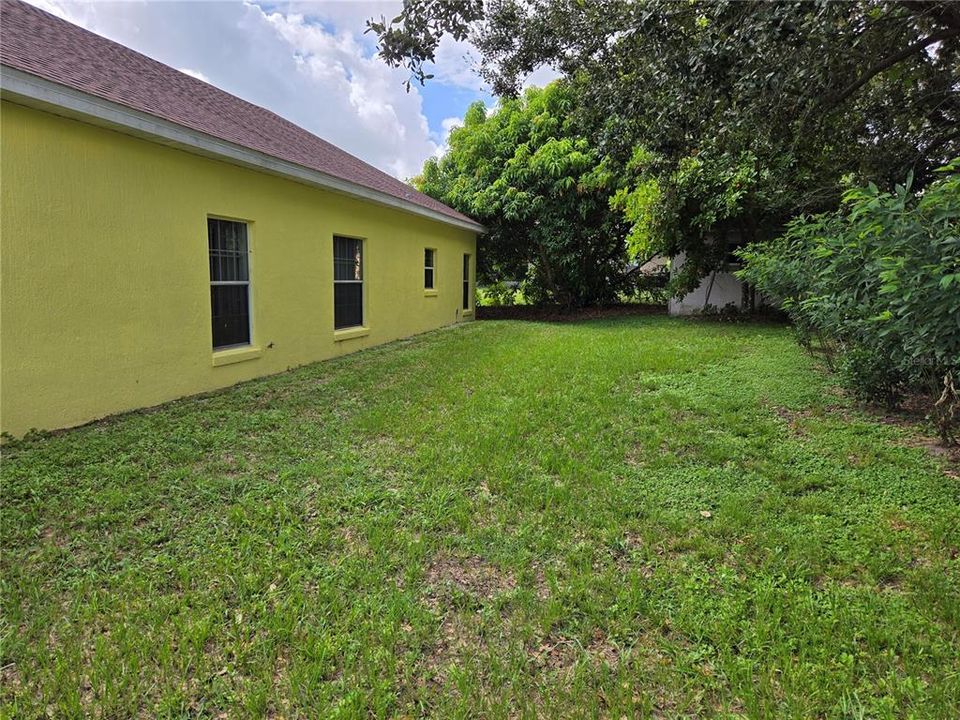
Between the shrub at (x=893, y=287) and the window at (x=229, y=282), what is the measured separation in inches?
245

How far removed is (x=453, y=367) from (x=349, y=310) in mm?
2798

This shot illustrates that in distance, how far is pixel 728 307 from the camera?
13.6 metres

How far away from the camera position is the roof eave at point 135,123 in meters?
3.95

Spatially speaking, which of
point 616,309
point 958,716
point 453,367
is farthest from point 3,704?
point 616,309

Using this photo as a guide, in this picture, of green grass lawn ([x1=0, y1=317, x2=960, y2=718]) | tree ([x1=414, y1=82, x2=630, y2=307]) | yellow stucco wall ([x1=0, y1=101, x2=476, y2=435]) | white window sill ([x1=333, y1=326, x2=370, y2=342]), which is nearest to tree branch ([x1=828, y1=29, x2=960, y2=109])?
green grass lawn ([x1=0, y1=317, x2=960, y2=718])

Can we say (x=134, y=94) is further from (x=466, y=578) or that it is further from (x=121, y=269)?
(x=466, y=578)

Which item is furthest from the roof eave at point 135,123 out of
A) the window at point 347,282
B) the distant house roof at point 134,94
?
the window at point 347,282

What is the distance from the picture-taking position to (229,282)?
6578mm

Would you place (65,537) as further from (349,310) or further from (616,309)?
(616,309)

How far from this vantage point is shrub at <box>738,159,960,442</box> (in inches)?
96.2

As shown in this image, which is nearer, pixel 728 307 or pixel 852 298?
pixel 852 298

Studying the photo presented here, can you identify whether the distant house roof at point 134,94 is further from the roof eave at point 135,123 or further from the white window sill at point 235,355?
the white window sill at point 235,355

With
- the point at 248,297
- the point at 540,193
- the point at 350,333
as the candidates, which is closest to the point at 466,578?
the point at 248,297

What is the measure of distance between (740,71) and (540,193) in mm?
10412
